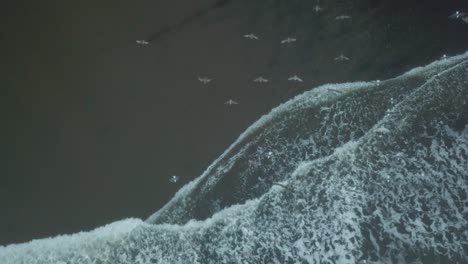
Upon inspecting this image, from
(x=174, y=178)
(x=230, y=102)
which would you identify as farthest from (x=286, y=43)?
(x=174, y=178)

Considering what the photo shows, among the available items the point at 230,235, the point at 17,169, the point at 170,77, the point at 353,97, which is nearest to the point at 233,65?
the point at 170,77

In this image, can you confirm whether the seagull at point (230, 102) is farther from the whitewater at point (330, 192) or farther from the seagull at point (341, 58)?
the seagull at point (341, 58)

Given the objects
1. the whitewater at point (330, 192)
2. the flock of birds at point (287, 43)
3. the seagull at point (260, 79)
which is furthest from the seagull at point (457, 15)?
the seagull at point (260, 79)

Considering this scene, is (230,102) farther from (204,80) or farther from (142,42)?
(142,42)

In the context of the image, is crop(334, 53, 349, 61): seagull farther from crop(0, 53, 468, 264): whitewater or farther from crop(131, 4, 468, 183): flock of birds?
crop(0, 53, 468, 264): whitewater

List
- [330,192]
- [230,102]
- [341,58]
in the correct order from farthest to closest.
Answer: [230,102] < [341,58] < [330,192]

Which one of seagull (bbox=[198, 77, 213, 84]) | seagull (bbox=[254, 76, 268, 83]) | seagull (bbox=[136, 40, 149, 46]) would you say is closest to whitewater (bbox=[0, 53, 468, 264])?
seagull (bbox=[254, 76, 268, 83])
